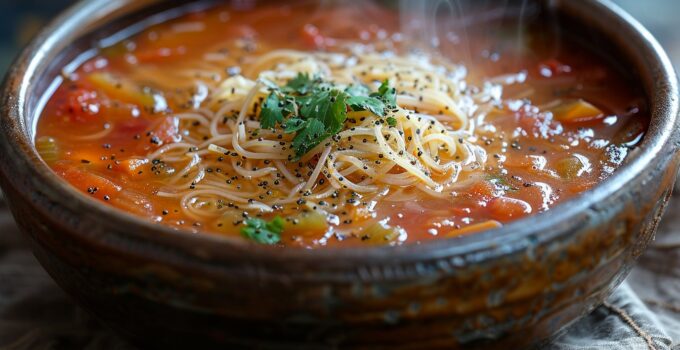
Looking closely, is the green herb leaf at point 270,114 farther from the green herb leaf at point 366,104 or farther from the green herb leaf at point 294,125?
the green herb leaf at point 366,104

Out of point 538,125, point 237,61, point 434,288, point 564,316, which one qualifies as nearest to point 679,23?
point 538,125

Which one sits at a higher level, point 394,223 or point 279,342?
point 394,223

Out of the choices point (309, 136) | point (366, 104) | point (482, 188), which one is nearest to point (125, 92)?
point (309, 136)

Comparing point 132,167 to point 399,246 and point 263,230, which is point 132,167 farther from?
point 399,246

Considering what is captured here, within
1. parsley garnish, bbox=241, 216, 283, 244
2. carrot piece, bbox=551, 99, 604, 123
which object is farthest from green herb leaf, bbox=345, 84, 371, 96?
carrot piece, bbox=551, 99, 604, 123

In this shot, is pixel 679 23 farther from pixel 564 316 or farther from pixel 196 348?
pixel 196 348

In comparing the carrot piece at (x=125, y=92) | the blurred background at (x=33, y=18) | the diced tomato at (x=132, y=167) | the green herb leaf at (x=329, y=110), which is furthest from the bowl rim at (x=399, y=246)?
the blurred background at (x=33, y=18)
